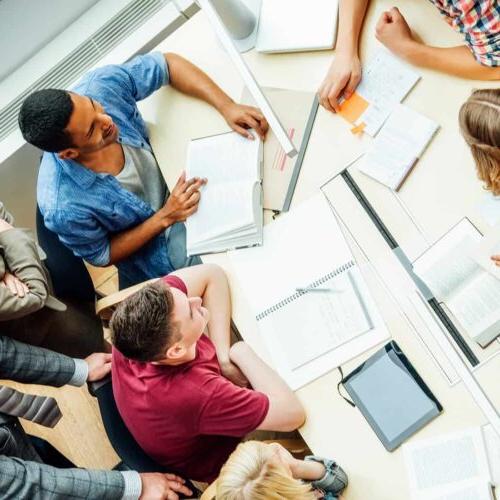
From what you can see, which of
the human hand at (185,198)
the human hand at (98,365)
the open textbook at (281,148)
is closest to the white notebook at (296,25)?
the open textbook at (281,148)

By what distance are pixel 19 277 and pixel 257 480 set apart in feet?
2.80

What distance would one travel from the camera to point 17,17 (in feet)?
7.42

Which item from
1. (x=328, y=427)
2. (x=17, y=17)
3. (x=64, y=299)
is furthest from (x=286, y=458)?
(x=17, y=17)

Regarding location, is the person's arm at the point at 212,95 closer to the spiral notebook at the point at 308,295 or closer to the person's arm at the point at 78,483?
the spiral notebook at the point at 308,295

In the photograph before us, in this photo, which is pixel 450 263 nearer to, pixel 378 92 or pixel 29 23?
pixel 378 92

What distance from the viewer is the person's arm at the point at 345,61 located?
1.72m

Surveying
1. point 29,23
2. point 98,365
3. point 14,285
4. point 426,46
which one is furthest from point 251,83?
point 29,23

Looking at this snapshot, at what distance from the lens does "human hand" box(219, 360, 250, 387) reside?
165cm

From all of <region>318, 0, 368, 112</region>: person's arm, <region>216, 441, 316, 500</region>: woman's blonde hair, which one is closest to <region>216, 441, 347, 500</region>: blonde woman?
<region>216, 441, 316, 500</region>: woman's blonde hair

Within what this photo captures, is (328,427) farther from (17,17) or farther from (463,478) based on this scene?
(17,17)

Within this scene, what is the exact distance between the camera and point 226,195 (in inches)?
70.2

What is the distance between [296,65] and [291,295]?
26.5 inches

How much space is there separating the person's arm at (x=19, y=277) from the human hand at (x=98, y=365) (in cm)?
25

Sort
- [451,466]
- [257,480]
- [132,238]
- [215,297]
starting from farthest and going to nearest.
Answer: [132,238] < [215,297] < [451,466] < [257,480]
